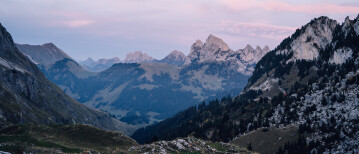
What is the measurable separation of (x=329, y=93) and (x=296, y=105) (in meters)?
17.0

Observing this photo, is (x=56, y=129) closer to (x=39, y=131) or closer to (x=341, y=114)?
(x=39, y=131)

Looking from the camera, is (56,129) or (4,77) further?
(4,77)

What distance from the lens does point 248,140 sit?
11150 cm

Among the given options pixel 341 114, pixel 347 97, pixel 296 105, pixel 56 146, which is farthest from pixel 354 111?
pixel 56 146

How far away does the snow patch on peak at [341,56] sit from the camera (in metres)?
171

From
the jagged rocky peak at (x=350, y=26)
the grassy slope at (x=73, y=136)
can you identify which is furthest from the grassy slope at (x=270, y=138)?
the jagged rocky peak at (x=350, y=26)

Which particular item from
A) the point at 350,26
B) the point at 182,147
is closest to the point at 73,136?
the point at 182,147

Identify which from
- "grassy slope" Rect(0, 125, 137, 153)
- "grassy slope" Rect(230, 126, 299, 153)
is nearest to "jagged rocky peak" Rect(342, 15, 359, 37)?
"grassy slope" Rect(230, 126, 299, 153)

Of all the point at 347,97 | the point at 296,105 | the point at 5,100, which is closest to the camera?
the point at 347,97

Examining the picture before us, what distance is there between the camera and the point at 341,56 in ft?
588

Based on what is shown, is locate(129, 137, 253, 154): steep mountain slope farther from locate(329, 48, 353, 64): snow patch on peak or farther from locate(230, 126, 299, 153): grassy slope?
locate(329, 48, 353, 64): snow patch on peak

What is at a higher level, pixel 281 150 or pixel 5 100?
pixel 5 100

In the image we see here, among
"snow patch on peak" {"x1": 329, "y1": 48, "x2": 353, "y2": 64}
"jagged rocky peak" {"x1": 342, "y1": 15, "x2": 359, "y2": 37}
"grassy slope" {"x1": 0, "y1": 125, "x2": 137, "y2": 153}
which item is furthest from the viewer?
"jagged rocky peak" {"x1": 342, "y1": 15, "x2": 359, "y2": 37}

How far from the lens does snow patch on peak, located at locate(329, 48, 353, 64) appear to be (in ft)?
562
